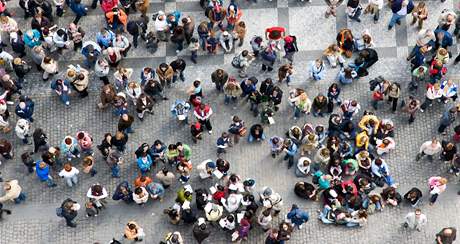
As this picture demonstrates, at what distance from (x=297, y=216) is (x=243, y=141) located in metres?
Result: 3.72

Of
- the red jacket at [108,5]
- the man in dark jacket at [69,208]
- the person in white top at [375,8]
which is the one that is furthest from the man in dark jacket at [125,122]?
the person in white top at [375,8]

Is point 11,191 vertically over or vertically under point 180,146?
under

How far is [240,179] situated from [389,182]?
4.77 metres

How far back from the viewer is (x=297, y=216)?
22.4 m

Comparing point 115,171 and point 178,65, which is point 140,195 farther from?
point 178,65

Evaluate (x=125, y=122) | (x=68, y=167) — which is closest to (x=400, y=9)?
(x=125, y=122)

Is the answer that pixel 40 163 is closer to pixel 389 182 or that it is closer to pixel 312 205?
pixel 312 205

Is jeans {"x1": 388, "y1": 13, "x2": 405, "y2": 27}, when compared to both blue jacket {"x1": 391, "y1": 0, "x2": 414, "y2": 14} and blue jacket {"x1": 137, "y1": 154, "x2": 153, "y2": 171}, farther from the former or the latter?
blue jacket {"x1": 137, "y1": 154, "x2": 153, "y2": 171}

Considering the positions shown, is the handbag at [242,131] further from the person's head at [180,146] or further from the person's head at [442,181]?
the person's head at [442,181]

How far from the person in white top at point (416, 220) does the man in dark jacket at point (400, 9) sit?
760 centimetres

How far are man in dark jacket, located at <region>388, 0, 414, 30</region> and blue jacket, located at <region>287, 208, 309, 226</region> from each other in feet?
27.7

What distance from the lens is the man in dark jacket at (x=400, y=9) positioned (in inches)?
1026

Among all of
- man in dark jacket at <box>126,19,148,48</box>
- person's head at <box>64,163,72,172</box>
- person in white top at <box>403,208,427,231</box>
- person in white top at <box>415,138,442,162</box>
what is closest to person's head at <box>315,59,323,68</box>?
person in white top at <box>415,138,442,162</box>

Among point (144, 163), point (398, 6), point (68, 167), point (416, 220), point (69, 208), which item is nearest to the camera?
point (69, 208)
